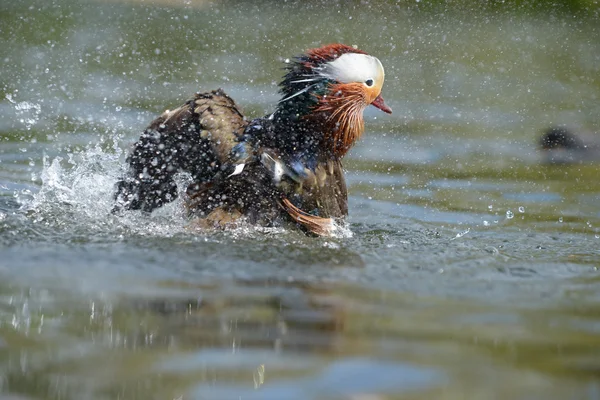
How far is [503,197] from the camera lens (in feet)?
26.7

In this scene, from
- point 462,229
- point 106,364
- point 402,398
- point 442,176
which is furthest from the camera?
point 442,176

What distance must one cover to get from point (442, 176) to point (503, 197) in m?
0.81

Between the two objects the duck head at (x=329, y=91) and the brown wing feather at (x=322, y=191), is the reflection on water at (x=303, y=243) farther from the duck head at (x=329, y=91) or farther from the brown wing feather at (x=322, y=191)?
the duck head at (x=329, y=91)

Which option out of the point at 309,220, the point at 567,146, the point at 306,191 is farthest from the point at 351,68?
the point at 567,146

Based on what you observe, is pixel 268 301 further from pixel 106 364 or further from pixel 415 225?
pixel 415 225

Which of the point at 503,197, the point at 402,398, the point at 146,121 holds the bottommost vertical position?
the point at 402,398

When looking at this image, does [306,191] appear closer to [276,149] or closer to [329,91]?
[276,149]

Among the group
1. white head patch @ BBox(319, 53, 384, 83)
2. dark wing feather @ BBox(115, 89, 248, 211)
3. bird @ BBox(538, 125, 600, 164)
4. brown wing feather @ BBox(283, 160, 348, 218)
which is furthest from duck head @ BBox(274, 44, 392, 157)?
bird @ BBox(538, 125, 600, 164)

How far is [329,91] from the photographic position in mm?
5930

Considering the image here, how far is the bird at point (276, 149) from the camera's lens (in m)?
5.75

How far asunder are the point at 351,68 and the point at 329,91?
0.22 metres

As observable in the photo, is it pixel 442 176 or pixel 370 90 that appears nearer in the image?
pixel 370 90

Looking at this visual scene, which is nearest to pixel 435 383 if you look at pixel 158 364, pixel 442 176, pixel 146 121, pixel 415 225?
pixel 158 364

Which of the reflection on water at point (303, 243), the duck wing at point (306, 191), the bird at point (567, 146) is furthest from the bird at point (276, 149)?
the bird at point (567, 146)
